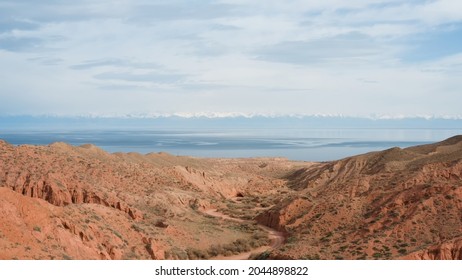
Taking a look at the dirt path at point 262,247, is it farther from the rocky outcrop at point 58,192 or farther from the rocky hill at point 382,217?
the rocky outcrop at point 58,192

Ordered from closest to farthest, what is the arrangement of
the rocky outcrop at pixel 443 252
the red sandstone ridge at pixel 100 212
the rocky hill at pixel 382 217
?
1. the rocky outcrop at pixel 443 252
2. the red sandstone ridge at pixel 100 212
3. the rocky hill at pixel 382 217

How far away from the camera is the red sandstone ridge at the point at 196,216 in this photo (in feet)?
87.2

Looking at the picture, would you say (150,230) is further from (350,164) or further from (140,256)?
(350,164)

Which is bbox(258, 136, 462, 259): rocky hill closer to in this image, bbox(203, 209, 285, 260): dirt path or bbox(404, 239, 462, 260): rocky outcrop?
bbox(404, 239, 462, 260): rocky outcrop

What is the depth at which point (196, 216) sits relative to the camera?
155 feet

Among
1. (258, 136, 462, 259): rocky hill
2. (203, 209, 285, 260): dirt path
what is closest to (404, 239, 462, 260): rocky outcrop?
(258, 136, 462, 259): rocky hill

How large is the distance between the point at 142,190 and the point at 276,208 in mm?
13238

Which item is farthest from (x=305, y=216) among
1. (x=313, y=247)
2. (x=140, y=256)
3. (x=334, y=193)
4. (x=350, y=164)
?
(x=350, y=164)

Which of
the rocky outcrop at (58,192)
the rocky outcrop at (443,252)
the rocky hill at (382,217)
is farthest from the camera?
the rocky outcrop at (58,192)

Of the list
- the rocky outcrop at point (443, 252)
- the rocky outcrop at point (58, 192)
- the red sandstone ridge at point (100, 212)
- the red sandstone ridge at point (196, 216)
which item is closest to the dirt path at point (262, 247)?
the red sandstone ridge at point (196, 216)

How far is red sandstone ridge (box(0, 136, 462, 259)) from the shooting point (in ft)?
87.2

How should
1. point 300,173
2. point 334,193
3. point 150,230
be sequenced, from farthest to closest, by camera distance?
point 300,173 → point 334,193 → point 150,230

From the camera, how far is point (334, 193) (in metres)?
46.6

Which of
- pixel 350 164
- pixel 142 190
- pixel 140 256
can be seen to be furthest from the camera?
pixel 350 164
